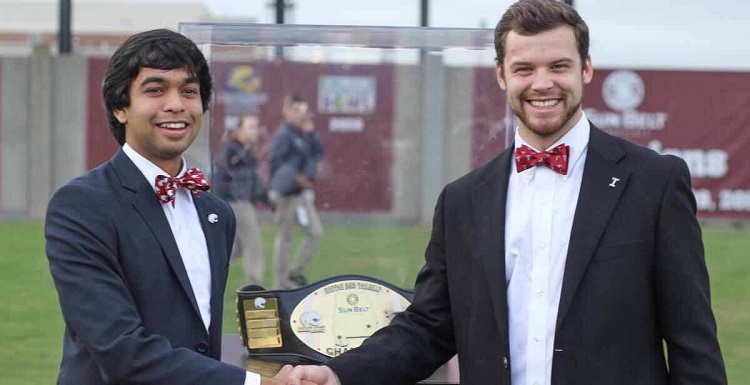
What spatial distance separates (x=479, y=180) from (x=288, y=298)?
997mm

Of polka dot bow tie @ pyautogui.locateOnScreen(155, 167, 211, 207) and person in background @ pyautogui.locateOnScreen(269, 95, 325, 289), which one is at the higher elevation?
polka dot bow tie @ pyautogui.locateOnScreen(155, 167, 211, 207)

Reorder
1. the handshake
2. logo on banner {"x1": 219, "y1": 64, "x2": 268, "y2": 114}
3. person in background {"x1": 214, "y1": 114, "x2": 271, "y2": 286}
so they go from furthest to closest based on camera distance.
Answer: logo on banner {"x1": 219, "y1": 64, "x2": 268, "y2": 114} → person in background {"x1": 214, "y1": 114, "x2": 271, "y2": 286} → the handshake

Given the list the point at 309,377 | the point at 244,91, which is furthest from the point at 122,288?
the point at 244,91

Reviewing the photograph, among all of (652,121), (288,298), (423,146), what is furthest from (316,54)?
(652,121)

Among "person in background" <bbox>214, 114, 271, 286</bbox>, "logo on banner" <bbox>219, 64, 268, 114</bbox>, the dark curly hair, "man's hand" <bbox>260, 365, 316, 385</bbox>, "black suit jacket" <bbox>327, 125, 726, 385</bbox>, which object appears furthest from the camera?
"logo on banner" <bbox>219, 64, 268, 114</bbox>

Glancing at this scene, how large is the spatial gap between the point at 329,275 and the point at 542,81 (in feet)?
10.8

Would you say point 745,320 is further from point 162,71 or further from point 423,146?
point 162,71

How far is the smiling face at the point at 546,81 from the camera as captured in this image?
267 centimetres

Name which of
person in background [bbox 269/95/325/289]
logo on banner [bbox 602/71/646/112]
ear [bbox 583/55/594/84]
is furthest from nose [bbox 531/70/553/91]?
logo on banner [bbox 602/71/646/112]

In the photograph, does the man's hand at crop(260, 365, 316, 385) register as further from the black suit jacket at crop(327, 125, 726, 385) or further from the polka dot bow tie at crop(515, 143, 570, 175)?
the polka dot bow tie at crop(515, 143, 570, 175)

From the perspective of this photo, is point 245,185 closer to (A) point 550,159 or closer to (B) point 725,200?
(A) point 550,159

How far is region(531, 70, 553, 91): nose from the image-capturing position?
8.70 ft

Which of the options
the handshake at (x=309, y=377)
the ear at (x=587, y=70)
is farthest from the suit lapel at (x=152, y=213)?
the ear at (x=587, y=70)

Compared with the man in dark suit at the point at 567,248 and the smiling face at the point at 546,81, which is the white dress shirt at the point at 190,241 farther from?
the smiling face at the point at 546,81
